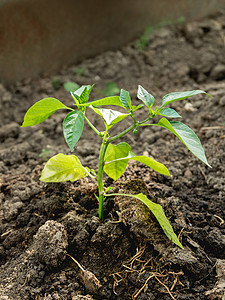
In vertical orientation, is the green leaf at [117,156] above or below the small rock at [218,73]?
above

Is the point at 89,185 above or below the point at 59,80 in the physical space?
below

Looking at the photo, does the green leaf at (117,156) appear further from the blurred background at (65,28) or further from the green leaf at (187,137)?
the blurred background at (65,28)

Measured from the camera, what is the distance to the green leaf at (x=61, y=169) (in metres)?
1.17

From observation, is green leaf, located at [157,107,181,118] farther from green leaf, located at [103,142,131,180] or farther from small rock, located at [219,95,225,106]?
small rock, located at [219,95,225,106]

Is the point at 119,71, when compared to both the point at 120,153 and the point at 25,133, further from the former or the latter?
the point at 120,153

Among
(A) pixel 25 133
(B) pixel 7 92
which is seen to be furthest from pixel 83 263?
(B) pixel 7 92

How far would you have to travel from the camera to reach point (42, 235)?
123 cm

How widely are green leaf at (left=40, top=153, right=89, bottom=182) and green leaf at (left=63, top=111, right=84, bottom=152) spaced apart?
14cm

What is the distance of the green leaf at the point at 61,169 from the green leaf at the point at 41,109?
5.6 inches

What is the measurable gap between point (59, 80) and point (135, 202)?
4.57ft

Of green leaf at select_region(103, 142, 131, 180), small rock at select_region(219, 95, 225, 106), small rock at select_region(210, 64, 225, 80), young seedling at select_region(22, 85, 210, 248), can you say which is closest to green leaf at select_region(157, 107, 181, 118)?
young seedling at select_region(22, 85, 210, 248)

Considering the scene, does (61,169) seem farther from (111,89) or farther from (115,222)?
(111,89)

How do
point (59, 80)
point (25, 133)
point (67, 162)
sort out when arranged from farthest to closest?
1. point (59, 80)
2. point (25, 133)
3. point (67, 162)


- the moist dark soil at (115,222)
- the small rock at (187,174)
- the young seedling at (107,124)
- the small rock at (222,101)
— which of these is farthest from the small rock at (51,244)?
the small rock at (222,101)
